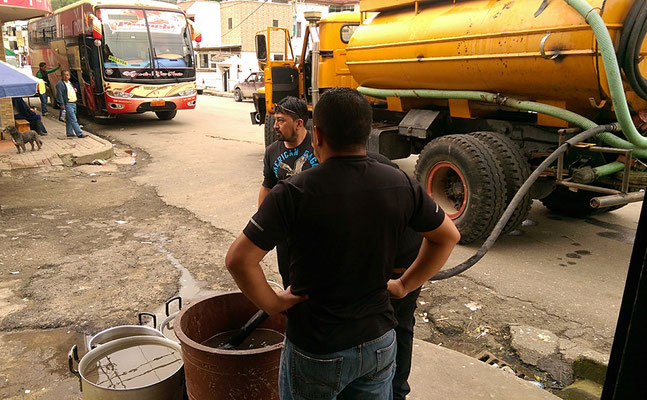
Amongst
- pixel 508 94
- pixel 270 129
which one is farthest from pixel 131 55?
pixel 508 94

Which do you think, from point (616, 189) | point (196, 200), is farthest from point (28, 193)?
point (616, 189)

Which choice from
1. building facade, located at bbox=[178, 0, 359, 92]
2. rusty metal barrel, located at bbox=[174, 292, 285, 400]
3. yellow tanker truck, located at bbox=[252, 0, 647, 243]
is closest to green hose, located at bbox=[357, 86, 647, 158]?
yellow tanker truck, located at bbox=[252, 0, 647, 243]

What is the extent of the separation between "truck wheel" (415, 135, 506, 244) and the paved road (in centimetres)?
31

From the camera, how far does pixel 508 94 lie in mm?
5141

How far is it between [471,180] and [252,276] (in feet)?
13.3

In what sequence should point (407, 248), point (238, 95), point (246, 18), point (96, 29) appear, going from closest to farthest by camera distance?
point (407, 248) < point (96, 29) < point (238, 95) < point (246, 18)

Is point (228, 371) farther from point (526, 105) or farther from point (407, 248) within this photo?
point (526, 105)

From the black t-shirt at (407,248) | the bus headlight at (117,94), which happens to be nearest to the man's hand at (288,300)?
the black t-shirt at (407,248)

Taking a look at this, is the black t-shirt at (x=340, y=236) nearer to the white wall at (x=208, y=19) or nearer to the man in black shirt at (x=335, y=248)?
the man in black shirt at (x=335, y=248)

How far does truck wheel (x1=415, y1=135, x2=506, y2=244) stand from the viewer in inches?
201

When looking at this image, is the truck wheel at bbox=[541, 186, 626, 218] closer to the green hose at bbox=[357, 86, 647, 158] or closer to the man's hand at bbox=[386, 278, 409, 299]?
the green hose at bbox=[357, 86, 647, 158]

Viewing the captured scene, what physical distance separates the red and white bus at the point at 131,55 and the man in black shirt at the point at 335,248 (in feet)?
43.6

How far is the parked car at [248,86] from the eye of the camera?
920 inches

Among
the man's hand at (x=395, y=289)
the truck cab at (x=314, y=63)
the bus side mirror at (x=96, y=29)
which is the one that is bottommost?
the man's hand at (x=395, y=289)
